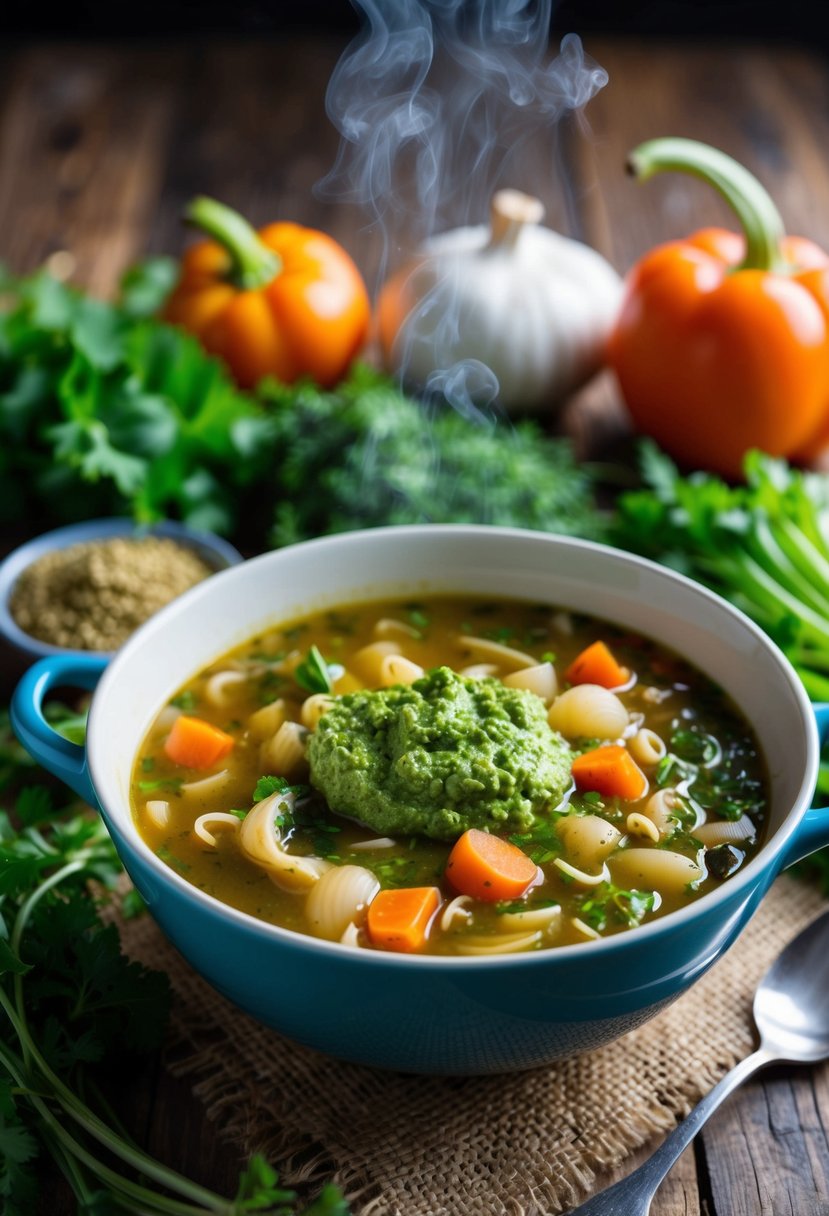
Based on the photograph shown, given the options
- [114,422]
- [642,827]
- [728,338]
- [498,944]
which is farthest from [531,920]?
[728,338]

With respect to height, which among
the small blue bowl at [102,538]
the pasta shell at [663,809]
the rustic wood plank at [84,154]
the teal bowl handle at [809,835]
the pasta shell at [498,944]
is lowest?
the rustic wood plank at [84,154]

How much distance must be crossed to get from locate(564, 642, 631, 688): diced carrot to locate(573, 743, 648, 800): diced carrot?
298mm

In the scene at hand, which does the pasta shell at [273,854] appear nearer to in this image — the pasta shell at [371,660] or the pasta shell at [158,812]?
the pasta shell at [158,812]

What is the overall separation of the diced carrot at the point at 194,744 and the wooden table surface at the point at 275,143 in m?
2.41

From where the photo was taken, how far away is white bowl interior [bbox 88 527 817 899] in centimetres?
245

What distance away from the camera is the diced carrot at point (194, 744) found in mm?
2570

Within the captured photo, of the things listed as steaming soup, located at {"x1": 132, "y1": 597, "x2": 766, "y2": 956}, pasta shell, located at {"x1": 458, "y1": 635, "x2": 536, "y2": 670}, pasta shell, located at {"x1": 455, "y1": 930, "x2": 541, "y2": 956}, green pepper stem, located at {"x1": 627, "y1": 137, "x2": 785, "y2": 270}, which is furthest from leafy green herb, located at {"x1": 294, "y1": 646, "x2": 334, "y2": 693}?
green pepper stem, located at {"x1": 627, "y1": 137, "x2": 785, "y2": 270}

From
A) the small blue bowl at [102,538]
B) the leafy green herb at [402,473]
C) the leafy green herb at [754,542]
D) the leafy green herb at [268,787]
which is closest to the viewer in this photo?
the leafy green herb at [268,787]

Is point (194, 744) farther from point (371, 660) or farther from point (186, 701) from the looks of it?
point (371, 660)

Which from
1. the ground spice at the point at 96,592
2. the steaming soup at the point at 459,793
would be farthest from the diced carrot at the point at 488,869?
the ground spice at the point at 96,592

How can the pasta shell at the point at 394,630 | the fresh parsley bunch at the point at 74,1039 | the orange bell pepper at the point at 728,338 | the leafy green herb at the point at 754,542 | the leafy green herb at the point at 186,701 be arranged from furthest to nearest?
1. the orange bell pepper at the point at 728,338
2. the leafy green herb at the point at 754,542
3. the pasta shell at the point at 394,630
4. the leafy green herb at the point at 186,701
5. the fresh parsley bunch at the point at 74,1039

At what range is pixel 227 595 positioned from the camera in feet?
9.05

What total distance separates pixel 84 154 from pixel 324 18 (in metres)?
1.98

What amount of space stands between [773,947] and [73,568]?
6.98 feet
